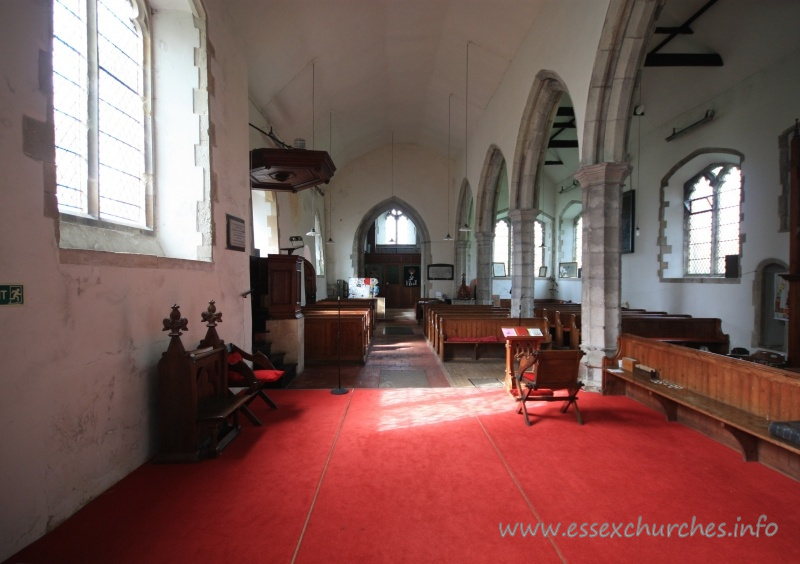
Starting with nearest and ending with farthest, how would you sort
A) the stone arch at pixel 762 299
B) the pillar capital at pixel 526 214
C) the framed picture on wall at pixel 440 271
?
the stone arch at pixel 762 299 → the pillar capital at pixel 526 214 → the framed picture on wall at pixel 440 271

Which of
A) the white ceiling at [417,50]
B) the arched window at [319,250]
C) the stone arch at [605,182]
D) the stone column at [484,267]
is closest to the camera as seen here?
the stone arch at [605,182]

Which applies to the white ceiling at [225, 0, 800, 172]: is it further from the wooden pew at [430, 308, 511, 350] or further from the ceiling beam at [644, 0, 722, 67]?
the wooden pew at [430, 308, 511, 350]

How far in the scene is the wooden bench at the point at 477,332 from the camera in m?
6.91

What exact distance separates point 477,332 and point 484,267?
16.4 ft

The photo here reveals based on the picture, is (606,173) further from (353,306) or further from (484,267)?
(484,267)

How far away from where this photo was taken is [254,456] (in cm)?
306

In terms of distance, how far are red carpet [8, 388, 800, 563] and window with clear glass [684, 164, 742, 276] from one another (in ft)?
22.1

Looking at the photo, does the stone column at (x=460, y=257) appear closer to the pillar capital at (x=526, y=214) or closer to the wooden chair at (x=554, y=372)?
the pillar capital at (x=526, y=214)

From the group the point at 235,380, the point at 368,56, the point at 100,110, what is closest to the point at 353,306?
the point at 368,56

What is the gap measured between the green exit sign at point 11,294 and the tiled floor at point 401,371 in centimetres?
316

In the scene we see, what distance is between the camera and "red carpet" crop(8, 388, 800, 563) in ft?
6.59

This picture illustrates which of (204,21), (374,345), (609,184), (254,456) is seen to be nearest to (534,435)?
(254,456)

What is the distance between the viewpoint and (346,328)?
262 inches

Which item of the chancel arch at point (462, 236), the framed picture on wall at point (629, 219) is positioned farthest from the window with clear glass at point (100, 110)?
the chancel arch at point (462, 236)
